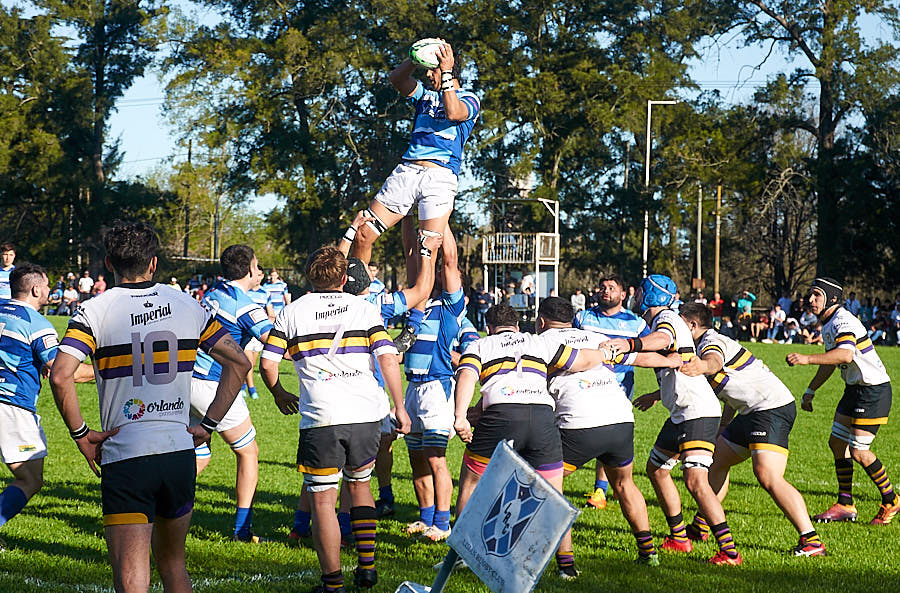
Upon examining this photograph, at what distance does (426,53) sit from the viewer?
21.7ft

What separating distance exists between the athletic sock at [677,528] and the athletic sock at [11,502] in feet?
15.1

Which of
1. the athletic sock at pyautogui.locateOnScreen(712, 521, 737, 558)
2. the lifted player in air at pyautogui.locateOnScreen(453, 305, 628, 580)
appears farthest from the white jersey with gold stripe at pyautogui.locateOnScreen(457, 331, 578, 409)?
the athletic sock at pyautogui.locateOnScreen(712, 521, 737, 558)

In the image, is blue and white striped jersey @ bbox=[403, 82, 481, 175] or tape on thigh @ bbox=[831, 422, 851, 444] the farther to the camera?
tape on thigh @ bbox=[831, 422, 851, 444]

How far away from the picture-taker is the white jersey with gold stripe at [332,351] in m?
5.64

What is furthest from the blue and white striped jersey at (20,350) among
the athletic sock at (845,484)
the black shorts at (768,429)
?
the athletic sock at (845,484)

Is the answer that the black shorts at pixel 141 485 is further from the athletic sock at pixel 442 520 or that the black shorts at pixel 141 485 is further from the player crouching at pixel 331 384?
the athletic sock at pixel 442 520

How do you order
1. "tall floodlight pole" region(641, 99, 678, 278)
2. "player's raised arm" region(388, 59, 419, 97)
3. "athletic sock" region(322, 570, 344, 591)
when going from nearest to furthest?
"athletic sock" region(322, 570, 344, 591), "player's raised arm" region(388, 59, 419, 97), "tall floodlight pole" region(641, 99, 678, 278)

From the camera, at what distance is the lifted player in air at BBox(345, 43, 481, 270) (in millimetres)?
7195

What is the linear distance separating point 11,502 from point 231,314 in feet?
6.38

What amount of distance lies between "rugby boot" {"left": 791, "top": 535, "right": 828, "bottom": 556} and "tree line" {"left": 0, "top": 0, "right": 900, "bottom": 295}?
112 feet

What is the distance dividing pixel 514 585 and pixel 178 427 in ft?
5.61

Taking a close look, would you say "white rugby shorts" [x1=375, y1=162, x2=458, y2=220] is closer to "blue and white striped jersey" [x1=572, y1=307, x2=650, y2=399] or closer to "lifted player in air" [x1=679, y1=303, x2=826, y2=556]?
"lifted player in air" [x1=679, y1=303, x2=826, y2=556]

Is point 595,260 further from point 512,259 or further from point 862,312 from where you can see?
point 862,312

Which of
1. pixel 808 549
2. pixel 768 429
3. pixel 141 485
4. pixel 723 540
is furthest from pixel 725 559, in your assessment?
pixel 141 485
